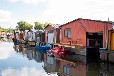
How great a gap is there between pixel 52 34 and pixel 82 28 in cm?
1127

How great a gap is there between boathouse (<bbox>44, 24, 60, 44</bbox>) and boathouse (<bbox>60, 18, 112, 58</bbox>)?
393 centimetres

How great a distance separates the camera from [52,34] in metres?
42.0

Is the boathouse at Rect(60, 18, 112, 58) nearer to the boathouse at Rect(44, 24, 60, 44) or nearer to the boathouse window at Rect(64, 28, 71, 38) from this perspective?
the boathouse window at Rect(64, 28, 71, 38)

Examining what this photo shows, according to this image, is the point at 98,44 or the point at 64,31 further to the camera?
the point at 64,31

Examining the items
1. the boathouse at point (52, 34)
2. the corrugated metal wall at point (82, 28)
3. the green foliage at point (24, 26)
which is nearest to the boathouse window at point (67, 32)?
the corrugated metal wall at point (82, 28)

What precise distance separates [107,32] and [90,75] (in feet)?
29.1

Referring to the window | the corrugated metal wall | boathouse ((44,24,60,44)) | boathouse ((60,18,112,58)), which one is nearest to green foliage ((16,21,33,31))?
boathouse ((44,24,60,44))

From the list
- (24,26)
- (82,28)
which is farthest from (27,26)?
(82,28)

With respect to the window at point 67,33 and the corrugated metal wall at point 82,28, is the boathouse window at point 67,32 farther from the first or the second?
the corrugated metal wall at point 82,28

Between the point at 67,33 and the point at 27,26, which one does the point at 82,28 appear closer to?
the point at 67,33

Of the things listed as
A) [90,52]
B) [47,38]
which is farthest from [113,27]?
[47,38]

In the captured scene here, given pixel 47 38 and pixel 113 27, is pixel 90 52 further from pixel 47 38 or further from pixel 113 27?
pixel 47 38

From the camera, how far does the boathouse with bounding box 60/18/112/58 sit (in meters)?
29.0

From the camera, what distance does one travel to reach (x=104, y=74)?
1925 cm
